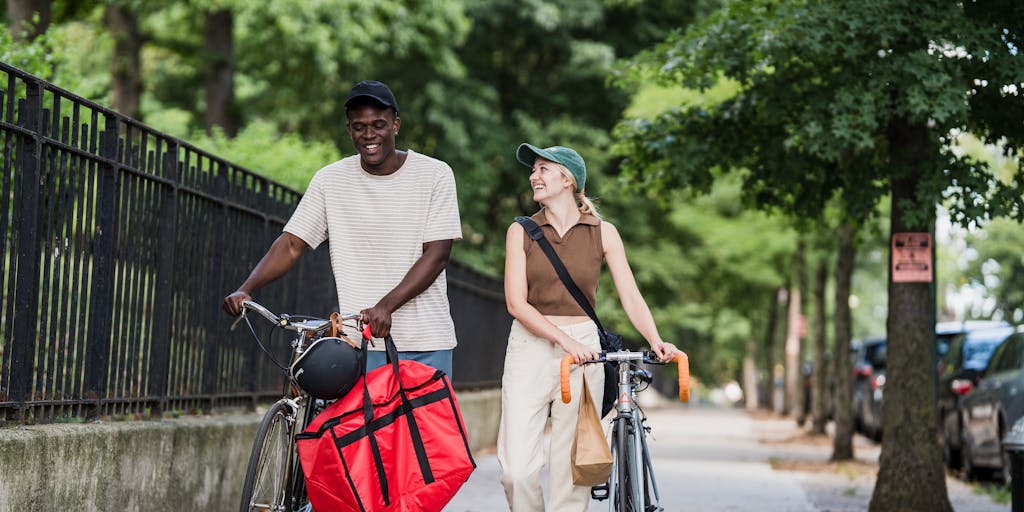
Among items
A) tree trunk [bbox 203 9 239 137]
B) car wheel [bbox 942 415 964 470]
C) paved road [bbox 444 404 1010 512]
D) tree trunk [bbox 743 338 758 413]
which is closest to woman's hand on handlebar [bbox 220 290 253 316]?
paved road [bbox 444 404 1010 512]

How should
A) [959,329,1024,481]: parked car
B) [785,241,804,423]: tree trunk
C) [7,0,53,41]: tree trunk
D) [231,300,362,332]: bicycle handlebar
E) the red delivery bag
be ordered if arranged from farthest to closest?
[785,241,804,423]: tree trunk, [7,0,53,41]: tree trunk, [959,329,1024,481]: parked car, [231,300,362,332]: bicycle handlebar, the red delivery bag

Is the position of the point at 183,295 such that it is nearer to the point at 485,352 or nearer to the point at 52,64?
the point at 52,64

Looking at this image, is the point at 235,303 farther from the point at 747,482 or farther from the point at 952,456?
the point at 952,456

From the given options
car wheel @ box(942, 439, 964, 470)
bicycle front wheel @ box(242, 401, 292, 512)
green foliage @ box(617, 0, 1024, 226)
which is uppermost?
green foliage @ box(617, 0, 1024, 226)

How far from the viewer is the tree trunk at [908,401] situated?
1098cm

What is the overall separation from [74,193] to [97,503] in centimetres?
141

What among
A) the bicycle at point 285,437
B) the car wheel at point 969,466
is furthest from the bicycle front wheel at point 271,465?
the car wheel at point 969,466

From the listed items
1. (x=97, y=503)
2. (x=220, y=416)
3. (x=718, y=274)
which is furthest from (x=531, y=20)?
(x=97, y=503)

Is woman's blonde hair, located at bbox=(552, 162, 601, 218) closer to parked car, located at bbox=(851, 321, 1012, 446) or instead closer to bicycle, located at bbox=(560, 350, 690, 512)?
bicycle, located at bbox=(560, 350, 690, 512)

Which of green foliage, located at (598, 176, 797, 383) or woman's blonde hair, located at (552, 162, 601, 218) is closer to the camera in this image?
woman's blonde hair, located at (552, 162, 601, 218)

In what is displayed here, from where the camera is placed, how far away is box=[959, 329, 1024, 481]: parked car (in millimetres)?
13859

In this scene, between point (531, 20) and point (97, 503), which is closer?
point (97, 503)

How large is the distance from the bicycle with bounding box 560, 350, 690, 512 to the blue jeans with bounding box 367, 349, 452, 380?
46cm

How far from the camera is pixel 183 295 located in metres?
8.31
